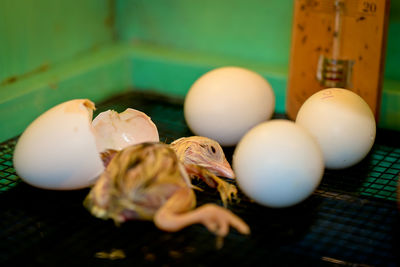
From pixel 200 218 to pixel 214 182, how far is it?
17cm

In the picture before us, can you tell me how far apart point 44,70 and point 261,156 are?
71 cm

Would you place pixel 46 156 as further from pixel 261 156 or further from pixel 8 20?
pixel 8 20

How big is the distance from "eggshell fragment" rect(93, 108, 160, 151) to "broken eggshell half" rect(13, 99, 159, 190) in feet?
0.10

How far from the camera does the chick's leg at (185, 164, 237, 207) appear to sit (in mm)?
869

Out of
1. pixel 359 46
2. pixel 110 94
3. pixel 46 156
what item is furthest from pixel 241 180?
pixel 110 94

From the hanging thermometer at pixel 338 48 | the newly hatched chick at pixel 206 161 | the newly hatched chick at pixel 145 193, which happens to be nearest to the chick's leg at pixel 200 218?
the newly hatched chick at pixel 145 193

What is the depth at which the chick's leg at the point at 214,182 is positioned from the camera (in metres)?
0.87

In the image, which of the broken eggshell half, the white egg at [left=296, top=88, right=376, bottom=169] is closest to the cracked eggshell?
the broken eggshell half

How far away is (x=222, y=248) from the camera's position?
0.75 metres

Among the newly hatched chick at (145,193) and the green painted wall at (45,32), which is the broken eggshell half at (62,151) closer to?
the newly hatched chick at (145,193)

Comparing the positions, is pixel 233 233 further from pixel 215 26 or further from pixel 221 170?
pixel 215 26

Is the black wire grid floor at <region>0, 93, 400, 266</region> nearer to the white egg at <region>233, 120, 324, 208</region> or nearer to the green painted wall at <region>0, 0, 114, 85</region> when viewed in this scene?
the white egg at <region>233, 120, 324, 208</region>

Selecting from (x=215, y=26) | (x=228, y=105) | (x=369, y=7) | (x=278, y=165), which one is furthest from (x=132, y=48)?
(x=278, y=165)

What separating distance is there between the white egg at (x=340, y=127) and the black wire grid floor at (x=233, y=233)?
42mm
